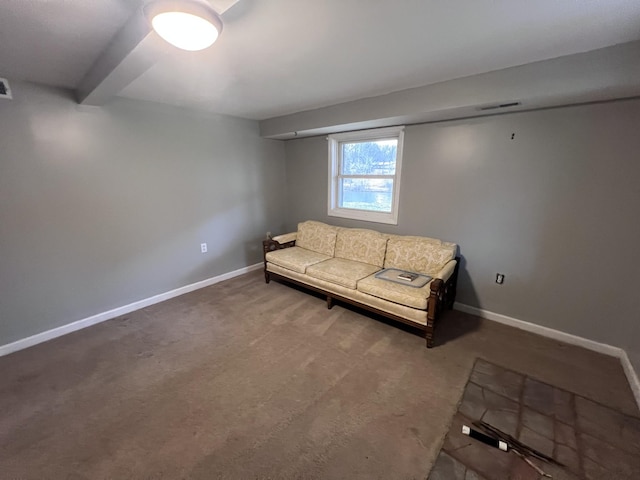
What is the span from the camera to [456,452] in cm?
149

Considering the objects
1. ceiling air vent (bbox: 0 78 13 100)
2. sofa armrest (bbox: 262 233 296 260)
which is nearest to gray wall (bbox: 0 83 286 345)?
ceiling air vent (bbox: 0 78 13 100)

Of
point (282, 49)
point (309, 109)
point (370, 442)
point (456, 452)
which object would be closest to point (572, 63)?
point (282, 49)

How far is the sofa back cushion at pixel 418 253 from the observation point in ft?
9.37

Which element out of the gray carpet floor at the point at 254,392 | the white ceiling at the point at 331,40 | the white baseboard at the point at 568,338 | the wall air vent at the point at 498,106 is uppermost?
the white ceiling at the point at 331,40

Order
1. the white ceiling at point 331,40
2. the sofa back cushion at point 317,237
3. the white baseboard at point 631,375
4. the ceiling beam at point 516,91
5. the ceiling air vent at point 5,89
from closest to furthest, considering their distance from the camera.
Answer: the white ceiling at point 331,40, the ceiling beam at point 516,91, the white baseboard at point 631,375, the ceiling air vent at point 5,89, the sofa back cushion at point 317,237

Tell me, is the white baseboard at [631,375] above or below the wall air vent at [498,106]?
below

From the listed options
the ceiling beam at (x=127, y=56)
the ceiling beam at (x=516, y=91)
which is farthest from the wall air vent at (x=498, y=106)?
the ceiling beam at (x=127, y=56)

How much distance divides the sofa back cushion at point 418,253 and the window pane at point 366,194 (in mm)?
580

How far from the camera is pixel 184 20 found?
1105mm

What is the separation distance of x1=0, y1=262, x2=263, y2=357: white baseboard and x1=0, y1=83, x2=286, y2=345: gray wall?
0.06m

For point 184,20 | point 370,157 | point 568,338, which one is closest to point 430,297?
point 568,338

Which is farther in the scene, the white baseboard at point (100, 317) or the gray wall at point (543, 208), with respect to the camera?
the white baseboard at point (100, 317)

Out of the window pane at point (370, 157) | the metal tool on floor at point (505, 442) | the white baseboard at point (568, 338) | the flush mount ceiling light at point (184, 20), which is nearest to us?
the flush mount ceiling light at point (184, 20)

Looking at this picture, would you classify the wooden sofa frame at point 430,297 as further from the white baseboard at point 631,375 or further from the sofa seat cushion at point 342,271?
the white baseboard at point 631,375
